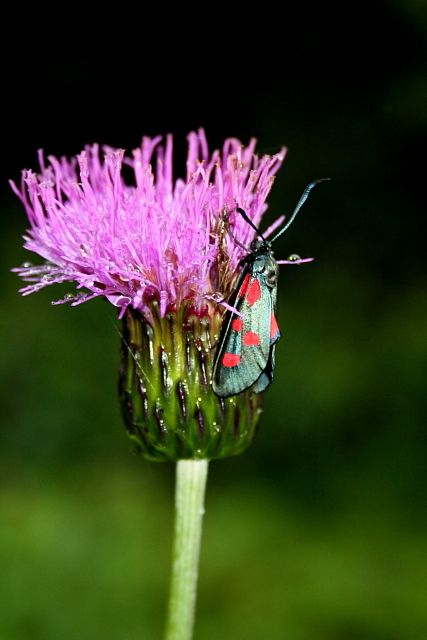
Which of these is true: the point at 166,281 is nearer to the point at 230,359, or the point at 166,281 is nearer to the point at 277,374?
the point at 230,359

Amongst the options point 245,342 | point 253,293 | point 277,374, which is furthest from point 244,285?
point 277,374

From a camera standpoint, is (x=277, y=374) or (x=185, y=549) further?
(x=277, y=374)

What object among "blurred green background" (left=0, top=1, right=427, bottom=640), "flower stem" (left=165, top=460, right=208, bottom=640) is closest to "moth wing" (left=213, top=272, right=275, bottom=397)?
"flower stem" (left=165, top=460, right=208, bottom=640)

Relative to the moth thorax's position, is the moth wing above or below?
below

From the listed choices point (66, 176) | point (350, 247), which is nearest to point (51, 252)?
point (66, 176)

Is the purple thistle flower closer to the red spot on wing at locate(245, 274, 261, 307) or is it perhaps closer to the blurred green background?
the red spot on wing at locate(245, 274, 261, 307)

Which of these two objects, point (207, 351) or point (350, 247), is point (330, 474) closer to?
point (350, 247)

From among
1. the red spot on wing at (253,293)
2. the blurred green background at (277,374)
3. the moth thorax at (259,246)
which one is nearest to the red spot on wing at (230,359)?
the red spot on wing at (253,293)
